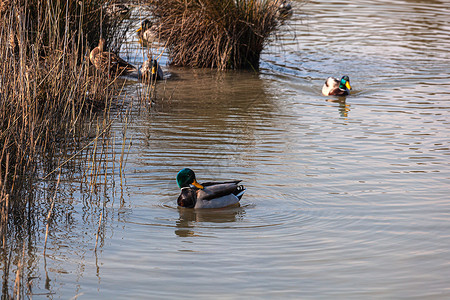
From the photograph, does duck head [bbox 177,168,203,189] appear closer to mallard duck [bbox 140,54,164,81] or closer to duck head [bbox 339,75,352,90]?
mallard duck [bbox 140,54,164,81]

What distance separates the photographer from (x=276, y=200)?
724 cm

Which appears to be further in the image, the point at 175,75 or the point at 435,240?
the point at 175,75

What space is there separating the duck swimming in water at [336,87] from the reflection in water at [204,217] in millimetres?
5881

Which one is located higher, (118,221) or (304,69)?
(304,69)

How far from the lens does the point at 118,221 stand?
6523 millimetres

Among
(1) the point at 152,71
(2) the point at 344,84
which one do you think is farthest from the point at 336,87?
(1) the point at 152,71

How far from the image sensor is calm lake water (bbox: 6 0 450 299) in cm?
539

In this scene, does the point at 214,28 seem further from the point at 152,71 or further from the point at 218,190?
the point at 218,190

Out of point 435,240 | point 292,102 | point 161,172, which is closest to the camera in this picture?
point 435,240

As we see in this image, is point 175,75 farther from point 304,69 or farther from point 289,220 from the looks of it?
point 289,220

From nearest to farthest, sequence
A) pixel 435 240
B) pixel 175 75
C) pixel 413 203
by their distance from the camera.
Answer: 1. pixel 435 240
2. pixel 413 203
3. pixel 175 75

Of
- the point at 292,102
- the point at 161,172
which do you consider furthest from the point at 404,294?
the point at 292,102

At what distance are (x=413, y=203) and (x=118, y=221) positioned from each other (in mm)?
3117

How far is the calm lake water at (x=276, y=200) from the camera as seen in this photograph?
5391mm
